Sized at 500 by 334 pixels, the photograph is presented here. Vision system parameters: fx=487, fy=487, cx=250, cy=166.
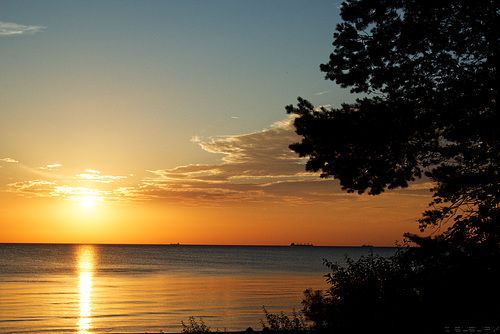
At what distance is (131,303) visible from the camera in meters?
41.6

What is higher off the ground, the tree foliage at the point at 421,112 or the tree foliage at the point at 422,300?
the tree foliage at the point at 421,112

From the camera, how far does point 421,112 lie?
14664 mm

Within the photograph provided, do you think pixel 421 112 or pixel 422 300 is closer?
pixel 422 300

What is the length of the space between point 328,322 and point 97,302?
34.2 meters

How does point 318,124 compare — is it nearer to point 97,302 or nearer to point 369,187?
point 369,187

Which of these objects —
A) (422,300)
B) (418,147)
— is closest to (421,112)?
(418,147)

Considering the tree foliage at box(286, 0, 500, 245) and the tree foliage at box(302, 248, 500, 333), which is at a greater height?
the tree foliage at box(286, 0, 500, 245)

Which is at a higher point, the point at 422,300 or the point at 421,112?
the point at 421,112

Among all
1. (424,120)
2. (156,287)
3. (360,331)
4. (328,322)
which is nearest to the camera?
(360,331)

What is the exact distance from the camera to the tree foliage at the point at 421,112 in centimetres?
1374

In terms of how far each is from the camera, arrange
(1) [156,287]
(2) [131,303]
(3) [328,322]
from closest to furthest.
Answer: (3) [328,322]
(2) [131,303]
(1) [156,287]

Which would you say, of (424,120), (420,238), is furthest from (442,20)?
(420,238)

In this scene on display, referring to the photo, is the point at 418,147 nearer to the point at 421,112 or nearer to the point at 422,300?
the point at 421,112

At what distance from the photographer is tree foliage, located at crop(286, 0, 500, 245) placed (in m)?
13.7
